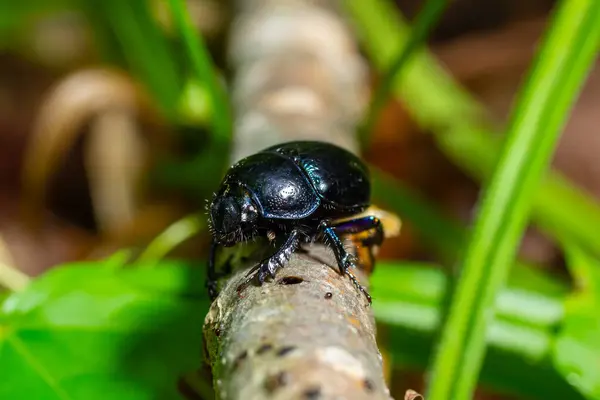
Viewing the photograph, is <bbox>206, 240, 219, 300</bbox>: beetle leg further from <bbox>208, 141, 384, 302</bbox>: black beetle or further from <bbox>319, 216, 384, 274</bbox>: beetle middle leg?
<bbox>319, 216, 384, 274</bbox>: beetle middle leg

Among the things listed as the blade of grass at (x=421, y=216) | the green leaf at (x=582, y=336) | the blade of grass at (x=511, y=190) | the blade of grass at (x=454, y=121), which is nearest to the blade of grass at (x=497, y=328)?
the green leaf at (x=582, y=336)

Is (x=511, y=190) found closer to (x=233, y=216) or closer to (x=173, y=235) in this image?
(x=233, y=216)

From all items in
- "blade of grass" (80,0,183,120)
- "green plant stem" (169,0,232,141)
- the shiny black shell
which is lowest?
the shiny black shell

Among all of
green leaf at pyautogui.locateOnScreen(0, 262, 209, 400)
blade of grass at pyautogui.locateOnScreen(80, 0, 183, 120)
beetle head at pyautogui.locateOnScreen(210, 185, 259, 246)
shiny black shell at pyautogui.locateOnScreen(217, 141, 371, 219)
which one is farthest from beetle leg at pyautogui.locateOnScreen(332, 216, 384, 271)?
blade of grass at pyautogui.locateOnScreen(80, 0, 183, 120)

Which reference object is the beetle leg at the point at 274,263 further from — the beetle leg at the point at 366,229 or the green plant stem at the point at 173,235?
the green plant stem at the point at 173,235

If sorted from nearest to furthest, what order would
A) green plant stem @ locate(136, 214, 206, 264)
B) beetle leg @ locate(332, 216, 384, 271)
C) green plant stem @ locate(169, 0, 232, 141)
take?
beetle leg @ locate(332, 216, 384, 271)
green plant stem @ locate(169, 0, 232, 141)
green plant stem @ locate(136, 214, 206, 264)
